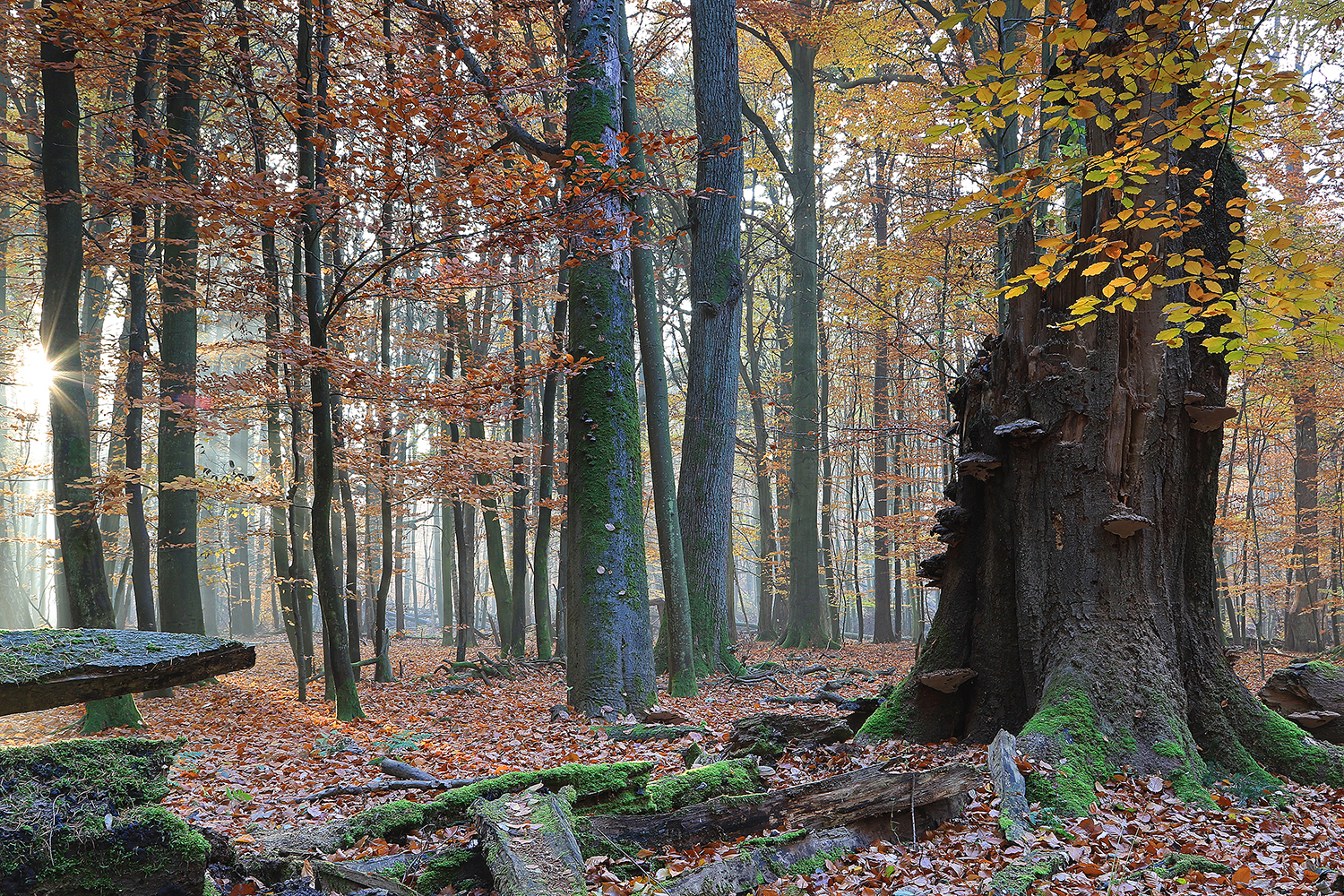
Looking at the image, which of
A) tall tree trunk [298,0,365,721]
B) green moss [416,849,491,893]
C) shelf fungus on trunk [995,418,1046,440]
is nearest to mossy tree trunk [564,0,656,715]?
tall tree trunk [298,0,365,721]

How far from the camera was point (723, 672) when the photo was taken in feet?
35.8

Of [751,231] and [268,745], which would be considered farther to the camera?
[751,231]

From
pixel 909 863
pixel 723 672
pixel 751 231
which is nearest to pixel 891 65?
pixel 751 231

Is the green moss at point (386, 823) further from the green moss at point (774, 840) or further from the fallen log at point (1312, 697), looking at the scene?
the fallen log at point (1312, 697)

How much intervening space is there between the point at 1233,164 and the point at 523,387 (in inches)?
274

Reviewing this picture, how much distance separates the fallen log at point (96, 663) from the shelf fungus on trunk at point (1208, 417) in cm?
568

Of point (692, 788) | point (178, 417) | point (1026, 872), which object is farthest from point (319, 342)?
point (1026, 872)

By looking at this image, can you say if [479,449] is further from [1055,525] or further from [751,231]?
[751,231]

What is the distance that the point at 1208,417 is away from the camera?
15.4 feet

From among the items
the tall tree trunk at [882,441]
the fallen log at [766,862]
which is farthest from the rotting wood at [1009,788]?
the tall tree trunk at [882,441]

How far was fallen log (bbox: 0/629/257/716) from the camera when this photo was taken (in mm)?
2727

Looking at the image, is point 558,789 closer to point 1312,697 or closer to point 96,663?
point 96,663

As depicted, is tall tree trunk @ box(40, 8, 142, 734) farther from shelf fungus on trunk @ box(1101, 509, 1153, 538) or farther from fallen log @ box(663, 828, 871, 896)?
shelf fungus on trunk @ box(1101, 509, 1153, 538)

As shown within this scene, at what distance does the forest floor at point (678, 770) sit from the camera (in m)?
3.16
